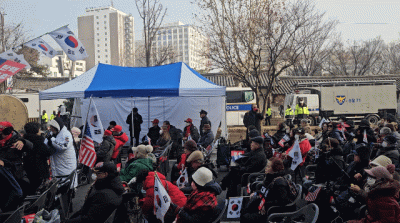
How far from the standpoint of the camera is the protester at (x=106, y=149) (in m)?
7.89

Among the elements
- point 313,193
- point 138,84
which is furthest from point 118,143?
point 313,193

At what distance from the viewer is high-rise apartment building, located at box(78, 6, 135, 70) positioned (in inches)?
4882

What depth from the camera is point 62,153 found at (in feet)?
21.7

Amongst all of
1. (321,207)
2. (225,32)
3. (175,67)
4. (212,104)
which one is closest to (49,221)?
(321,207)

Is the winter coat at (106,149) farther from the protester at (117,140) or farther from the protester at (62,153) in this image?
the protester at (62,153)

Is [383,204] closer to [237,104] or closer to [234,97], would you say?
[237,104]

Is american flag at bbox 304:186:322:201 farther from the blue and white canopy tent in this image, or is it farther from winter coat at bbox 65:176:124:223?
the blue and white canopy tent

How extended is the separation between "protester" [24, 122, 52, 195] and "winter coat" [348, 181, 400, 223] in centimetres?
491

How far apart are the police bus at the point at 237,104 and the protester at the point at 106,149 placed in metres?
17.7

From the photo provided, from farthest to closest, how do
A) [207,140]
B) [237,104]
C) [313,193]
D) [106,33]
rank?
1. [106,33]
2. [237,104]
3. [207,140]
4. [313,193]

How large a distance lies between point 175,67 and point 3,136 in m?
7.79

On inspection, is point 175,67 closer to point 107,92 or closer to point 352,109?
point 107,92

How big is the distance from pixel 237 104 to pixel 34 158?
20.8 meters

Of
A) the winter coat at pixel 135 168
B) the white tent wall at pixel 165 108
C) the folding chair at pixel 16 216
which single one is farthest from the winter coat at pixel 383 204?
the white tent wall at pixel 165 108
